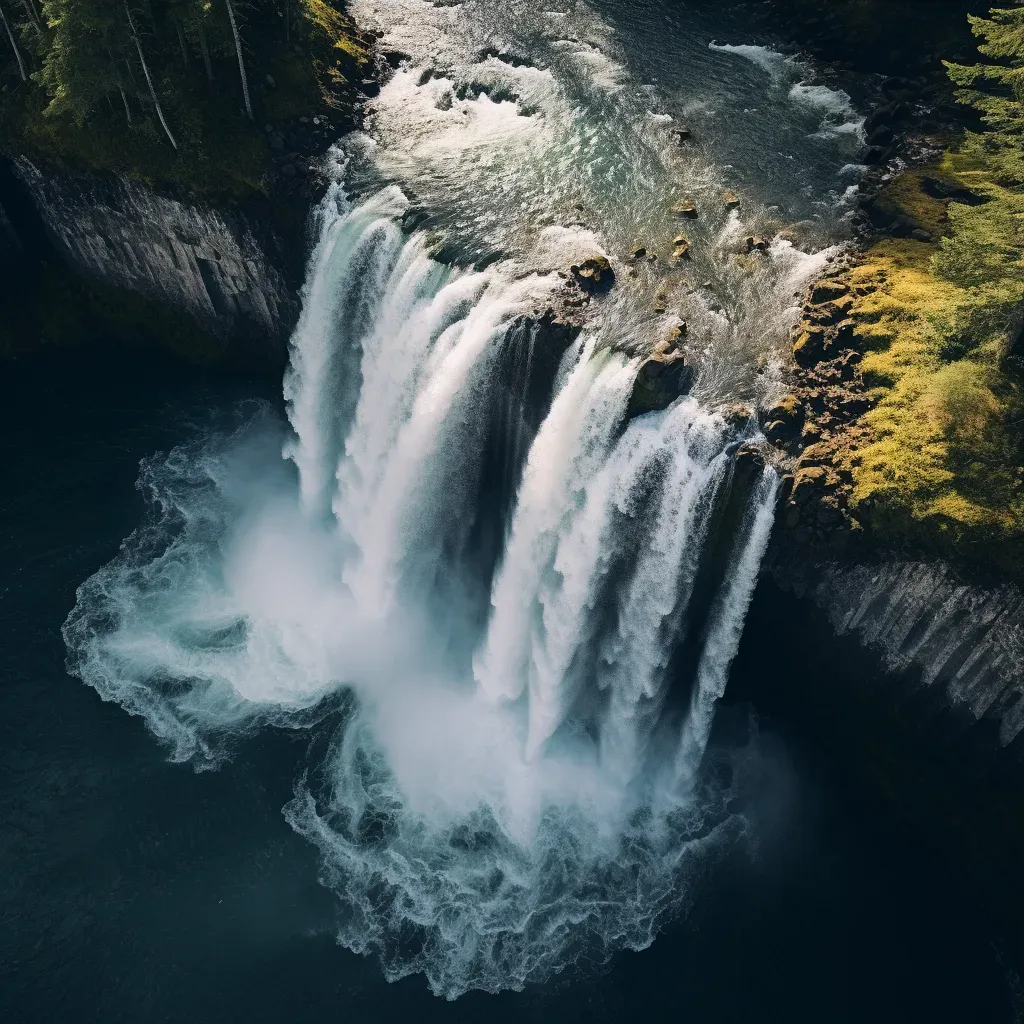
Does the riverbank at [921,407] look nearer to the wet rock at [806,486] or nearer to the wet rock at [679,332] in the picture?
the wet rock at [806,486]

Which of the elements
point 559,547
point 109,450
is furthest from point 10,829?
point 559,547

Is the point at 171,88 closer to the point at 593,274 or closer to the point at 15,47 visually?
the point at 15,47

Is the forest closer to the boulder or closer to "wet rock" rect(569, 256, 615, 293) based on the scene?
"wet rock" rect(569, 256, 615, 293)

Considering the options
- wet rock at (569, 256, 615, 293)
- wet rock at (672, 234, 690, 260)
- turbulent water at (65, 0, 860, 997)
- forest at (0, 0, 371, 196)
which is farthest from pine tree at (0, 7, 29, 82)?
wet rock at (672, 234, 690, 260)

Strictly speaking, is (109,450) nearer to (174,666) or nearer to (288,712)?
(174,666)

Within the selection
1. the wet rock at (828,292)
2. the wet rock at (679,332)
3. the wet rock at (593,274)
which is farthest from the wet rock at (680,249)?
the wet rock at (828,292)
